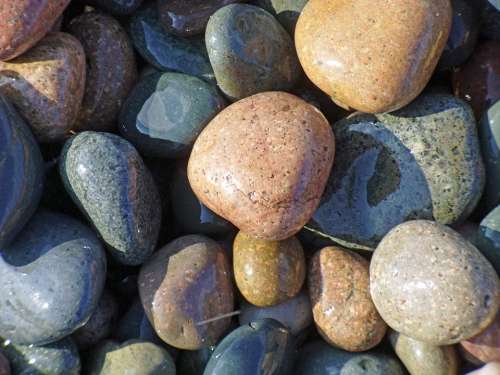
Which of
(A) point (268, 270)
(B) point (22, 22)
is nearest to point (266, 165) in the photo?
(A) point (268, 270)

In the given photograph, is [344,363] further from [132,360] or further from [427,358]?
[132,360]

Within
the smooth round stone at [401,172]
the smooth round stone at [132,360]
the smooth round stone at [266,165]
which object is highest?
the smooth round stone at [266,165]

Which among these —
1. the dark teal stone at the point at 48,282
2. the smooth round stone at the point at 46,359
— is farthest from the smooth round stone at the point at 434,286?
the smooth round stone at the point at 46,359

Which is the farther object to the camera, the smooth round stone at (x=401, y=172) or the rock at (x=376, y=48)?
the smooth round stone at (x=401, y=172)

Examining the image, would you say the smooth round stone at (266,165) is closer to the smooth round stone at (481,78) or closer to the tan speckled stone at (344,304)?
the tan speckled stone at (344,304)

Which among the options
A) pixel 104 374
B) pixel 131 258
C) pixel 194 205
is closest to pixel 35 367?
pixel 104 374

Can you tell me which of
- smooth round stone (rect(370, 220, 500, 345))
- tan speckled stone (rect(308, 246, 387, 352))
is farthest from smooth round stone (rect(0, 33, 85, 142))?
smooth round stone (rect(370, 220, 500, 345))
